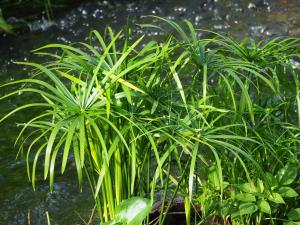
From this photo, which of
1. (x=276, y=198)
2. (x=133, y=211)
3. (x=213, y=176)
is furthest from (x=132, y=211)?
(x=276, y=198)

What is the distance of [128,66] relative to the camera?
7.88 feet

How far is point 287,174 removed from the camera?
2.44 metres

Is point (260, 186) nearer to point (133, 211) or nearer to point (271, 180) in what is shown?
point (271, 180)

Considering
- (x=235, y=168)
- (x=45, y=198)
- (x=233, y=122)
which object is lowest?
(x=45, y=198)

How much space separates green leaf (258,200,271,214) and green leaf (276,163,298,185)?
14cm

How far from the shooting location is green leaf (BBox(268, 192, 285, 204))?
7.60 ft

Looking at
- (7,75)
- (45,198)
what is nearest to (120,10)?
(7,75)

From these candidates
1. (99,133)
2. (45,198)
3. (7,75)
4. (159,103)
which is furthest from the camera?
(7,75)

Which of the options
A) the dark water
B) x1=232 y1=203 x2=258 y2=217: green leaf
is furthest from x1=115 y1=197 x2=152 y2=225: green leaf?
the dark water

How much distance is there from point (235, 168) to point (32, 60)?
323cm

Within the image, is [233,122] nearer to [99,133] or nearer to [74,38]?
[99,133]

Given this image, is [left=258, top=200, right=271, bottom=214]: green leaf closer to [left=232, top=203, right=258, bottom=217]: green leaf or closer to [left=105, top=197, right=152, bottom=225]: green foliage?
[left=232, top=203, right=258, bottom=217]: green leaf

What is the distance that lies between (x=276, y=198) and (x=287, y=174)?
0.14 m

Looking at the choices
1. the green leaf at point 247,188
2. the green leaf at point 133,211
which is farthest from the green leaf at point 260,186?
the green leaf at point 133,211
